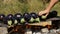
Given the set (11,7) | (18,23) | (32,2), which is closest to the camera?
(18,23)

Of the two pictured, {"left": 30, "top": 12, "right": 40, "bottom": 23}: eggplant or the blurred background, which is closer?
{"left": 30, "top": 12, "right": 40, "bottom": 23}: eggplant

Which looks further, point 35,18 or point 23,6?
point 23,6

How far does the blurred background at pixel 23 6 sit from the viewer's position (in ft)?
16.3

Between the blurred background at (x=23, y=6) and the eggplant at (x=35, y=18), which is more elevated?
the eggplant at (x=35, y=18)

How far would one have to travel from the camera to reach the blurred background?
4.97m

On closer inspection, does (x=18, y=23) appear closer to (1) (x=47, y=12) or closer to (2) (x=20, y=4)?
(1) (x=47, y=12)

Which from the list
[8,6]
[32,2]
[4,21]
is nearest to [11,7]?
[8,6]

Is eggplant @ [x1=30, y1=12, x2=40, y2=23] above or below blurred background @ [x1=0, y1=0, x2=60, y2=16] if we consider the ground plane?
above

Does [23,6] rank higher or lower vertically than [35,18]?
lower

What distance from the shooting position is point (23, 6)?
17.4ft

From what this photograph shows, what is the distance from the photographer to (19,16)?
2.14 meters

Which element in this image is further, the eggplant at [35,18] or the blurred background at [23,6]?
the blurred background at [23,6]

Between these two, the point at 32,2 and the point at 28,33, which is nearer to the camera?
the point at 28,33

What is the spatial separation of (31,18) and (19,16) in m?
0.12
